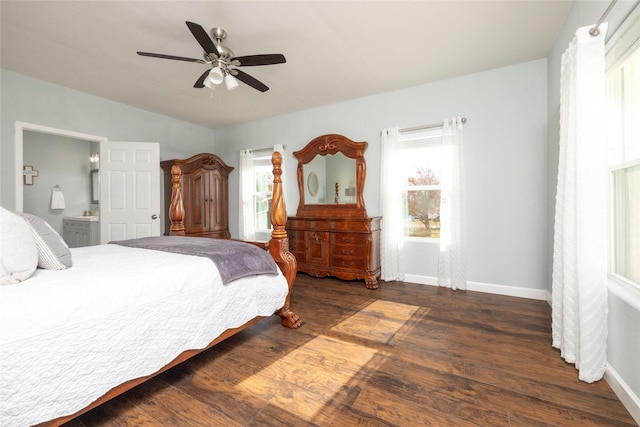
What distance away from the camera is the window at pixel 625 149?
153 cm

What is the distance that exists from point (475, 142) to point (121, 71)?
4313 millimetres

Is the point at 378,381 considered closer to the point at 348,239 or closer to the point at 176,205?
the point at 348,239

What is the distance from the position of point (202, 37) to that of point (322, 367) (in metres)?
2.44

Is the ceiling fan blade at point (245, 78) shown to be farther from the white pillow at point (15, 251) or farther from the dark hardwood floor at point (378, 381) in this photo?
the dark hardwood floor at point (378, 381)

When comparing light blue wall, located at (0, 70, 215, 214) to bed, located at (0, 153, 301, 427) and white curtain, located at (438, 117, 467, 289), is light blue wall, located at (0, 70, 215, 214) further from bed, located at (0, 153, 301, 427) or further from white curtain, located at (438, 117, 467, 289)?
white curtain, located at (438, 117, 467, 289)

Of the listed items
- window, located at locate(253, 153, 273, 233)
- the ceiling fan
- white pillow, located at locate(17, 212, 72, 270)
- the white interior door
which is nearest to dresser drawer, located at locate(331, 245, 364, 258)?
window, located at locate(253, 153, 273, 233)

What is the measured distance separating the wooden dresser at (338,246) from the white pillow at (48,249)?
288 cm

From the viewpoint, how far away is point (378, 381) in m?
1.71

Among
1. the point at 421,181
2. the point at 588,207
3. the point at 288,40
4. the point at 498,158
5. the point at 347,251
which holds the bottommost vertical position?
the point at 347,251

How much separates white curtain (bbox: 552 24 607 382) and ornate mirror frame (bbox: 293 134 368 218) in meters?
2.49

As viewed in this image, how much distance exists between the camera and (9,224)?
1.33 metres

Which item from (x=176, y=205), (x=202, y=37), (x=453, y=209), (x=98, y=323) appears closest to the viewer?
(x=98, y=323)

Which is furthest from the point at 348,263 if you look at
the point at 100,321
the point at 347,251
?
the point at 100,321

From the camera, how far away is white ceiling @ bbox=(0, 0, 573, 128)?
225cm
